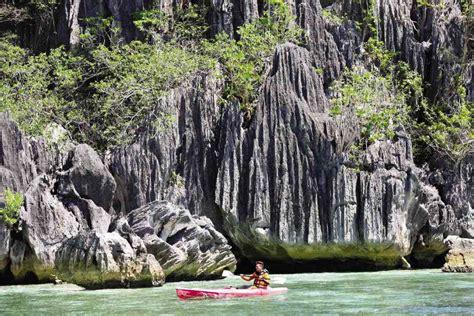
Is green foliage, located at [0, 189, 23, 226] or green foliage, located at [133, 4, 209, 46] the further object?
green foliage, located at [133, 4, 209, 46]

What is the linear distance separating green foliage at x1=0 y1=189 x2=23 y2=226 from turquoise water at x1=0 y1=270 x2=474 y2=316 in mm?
2031

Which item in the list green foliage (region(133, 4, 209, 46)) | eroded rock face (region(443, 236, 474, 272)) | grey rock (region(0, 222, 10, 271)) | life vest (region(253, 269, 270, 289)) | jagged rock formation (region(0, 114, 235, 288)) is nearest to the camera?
life vest (region(253, 269, 270, 289))

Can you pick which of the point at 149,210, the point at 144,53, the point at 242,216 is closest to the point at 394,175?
the point at 242,216

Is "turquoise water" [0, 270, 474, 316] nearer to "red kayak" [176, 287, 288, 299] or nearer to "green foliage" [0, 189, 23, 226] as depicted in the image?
"red kayak" [176, 287, 288, 299]

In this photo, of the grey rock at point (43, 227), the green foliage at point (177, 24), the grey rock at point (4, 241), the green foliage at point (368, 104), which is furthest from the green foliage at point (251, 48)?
the grey rock at point (4, 241)

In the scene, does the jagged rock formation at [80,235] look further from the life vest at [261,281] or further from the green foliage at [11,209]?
the life vest at [261,281]

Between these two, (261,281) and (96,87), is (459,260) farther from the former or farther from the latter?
(96,87)

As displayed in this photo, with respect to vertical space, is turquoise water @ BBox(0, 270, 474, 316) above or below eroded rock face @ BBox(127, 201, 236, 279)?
below

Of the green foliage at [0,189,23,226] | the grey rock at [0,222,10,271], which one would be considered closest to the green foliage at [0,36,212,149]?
the green foliage at [0,189,23,226]

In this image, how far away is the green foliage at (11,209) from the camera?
26.1 meters

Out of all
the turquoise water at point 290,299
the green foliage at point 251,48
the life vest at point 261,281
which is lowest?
the turquoise water at point 290,299

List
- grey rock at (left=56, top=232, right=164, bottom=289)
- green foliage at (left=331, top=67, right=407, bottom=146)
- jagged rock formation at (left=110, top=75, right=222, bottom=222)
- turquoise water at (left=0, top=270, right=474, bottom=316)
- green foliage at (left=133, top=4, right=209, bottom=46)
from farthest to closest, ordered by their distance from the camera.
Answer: green foliage at (left=133, top=4, right=209, bottom=46) < green foliage at (left=331, top=67, right=407, bottom=146) < jagged rock formation at (left=110, top=75, right=222, bottom=222) < grey rock at (left=56, top=232, right=164, bottom=289) < turquoise water at (left=0, top=270, right=474, bottom=316)

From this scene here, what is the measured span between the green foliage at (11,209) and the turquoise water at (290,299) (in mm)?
2031

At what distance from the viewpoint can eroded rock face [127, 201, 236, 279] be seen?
83.9ft
